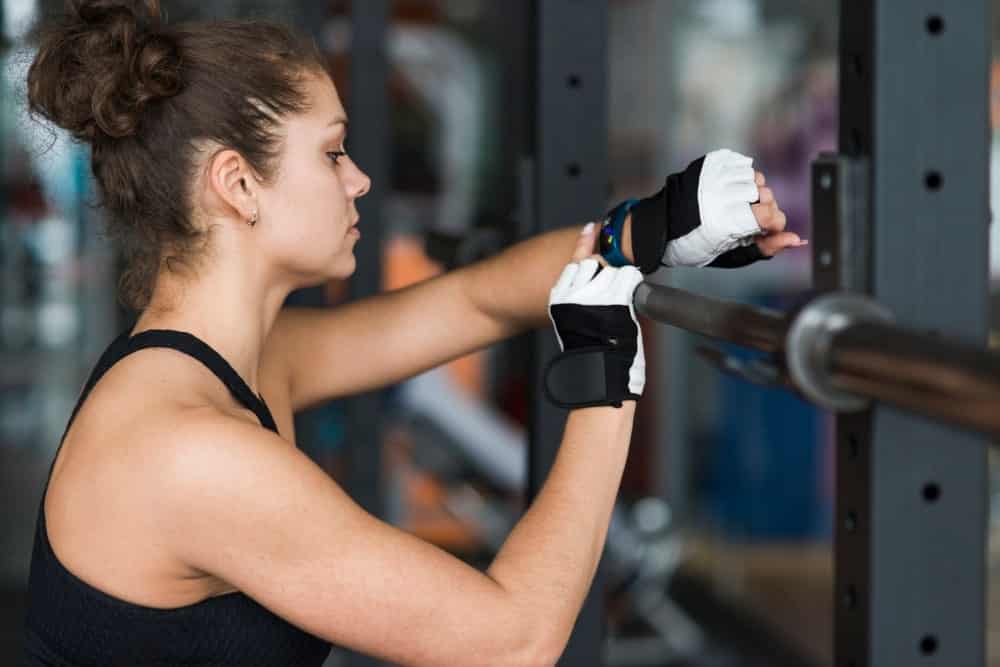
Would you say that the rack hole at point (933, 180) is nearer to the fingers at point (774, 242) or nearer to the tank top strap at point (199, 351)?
the fingers at point (774, 242)

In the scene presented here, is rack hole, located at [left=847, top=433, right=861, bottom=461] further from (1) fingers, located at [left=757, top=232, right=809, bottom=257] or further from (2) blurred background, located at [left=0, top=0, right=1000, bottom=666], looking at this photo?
(2) blurred background, located at [left=0, top=0, right=1000, bottom=666]

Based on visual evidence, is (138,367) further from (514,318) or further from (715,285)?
(715,285)

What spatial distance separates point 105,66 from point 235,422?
399mm

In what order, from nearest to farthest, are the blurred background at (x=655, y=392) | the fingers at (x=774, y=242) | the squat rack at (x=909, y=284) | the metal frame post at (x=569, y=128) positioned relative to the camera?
1. the squat rack at (x=909, y=284)
2. the fingers at (x=774, y=242)
3. the metal frame post at (x=569, y=128)
4. the blurred background at (x=655, y=392)

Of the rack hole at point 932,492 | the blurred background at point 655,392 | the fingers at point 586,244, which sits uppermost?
the fingers at point 586,244

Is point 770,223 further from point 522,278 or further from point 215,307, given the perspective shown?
point 215,307

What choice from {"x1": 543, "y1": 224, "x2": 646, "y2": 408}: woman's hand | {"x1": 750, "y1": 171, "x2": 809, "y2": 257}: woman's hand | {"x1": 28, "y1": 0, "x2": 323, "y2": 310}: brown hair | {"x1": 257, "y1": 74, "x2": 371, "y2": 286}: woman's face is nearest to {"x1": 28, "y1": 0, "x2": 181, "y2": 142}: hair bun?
{"x1": 28, "y1": 0, "x2": 323, "y2": 310}: brown hair

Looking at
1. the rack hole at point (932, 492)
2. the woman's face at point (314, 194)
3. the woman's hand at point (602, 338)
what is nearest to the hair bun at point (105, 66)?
the woman's face at point (314, 194)

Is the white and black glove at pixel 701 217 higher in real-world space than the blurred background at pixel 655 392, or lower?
higher

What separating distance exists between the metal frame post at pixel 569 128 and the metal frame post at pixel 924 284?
27.9 inches

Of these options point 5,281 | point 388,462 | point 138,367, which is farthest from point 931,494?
point 5,281

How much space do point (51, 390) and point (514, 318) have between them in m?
6.72

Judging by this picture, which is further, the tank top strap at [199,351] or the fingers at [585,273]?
the tank top strap at [199,351]

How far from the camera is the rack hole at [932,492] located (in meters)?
0.78
